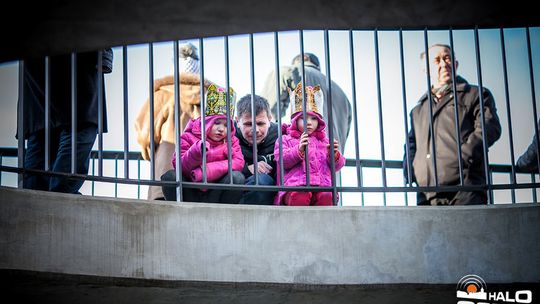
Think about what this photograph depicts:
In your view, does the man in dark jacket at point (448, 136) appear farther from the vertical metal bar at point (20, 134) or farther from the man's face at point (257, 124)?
the vertical metal bar at point (20, 134)

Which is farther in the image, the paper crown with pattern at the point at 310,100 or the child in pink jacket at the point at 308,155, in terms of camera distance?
the paper crown with pattern at the point at 310,100

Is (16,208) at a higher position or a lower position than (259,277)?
higher

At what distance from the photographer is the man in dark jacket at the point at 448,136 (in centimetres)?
745

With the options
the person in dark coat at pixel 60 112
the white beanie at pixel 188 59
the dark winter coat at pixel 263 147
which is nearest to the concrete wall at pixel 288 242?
the person in dark coat at pixel 60 112

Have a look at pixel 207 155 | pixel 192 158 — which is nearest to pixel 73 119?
pixel 192 158

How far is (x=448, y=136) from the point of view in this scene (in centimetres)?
784

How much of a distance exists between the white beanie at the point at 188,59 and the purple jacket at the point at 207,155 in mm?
1047

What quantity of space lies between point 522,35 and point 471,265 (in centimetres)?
363

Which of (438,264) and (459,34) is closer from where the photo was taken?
(438,264)

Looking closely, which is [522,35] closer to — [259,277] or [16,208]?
[259,277]

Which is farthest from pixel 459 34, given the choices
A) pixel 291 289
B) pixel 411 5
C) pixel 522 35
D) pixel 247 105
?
pixel 411 5

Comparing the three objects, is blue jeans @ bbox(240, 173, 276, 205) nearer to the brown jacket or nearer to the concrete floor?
the concrete floor

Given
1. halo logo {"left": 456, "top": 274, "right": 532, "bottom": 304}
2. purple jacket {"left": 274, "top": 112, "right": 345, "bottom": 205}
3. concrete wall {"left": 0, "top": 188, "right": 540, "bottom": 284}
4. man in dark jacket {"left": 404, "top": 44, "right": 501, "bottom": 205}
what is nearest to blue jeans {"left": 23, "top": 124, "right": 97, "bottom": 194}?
concrete wall {"left": 0, "top": 188, "right": 540, "bottom": 284}

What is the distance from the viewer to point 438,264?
6.37 m
